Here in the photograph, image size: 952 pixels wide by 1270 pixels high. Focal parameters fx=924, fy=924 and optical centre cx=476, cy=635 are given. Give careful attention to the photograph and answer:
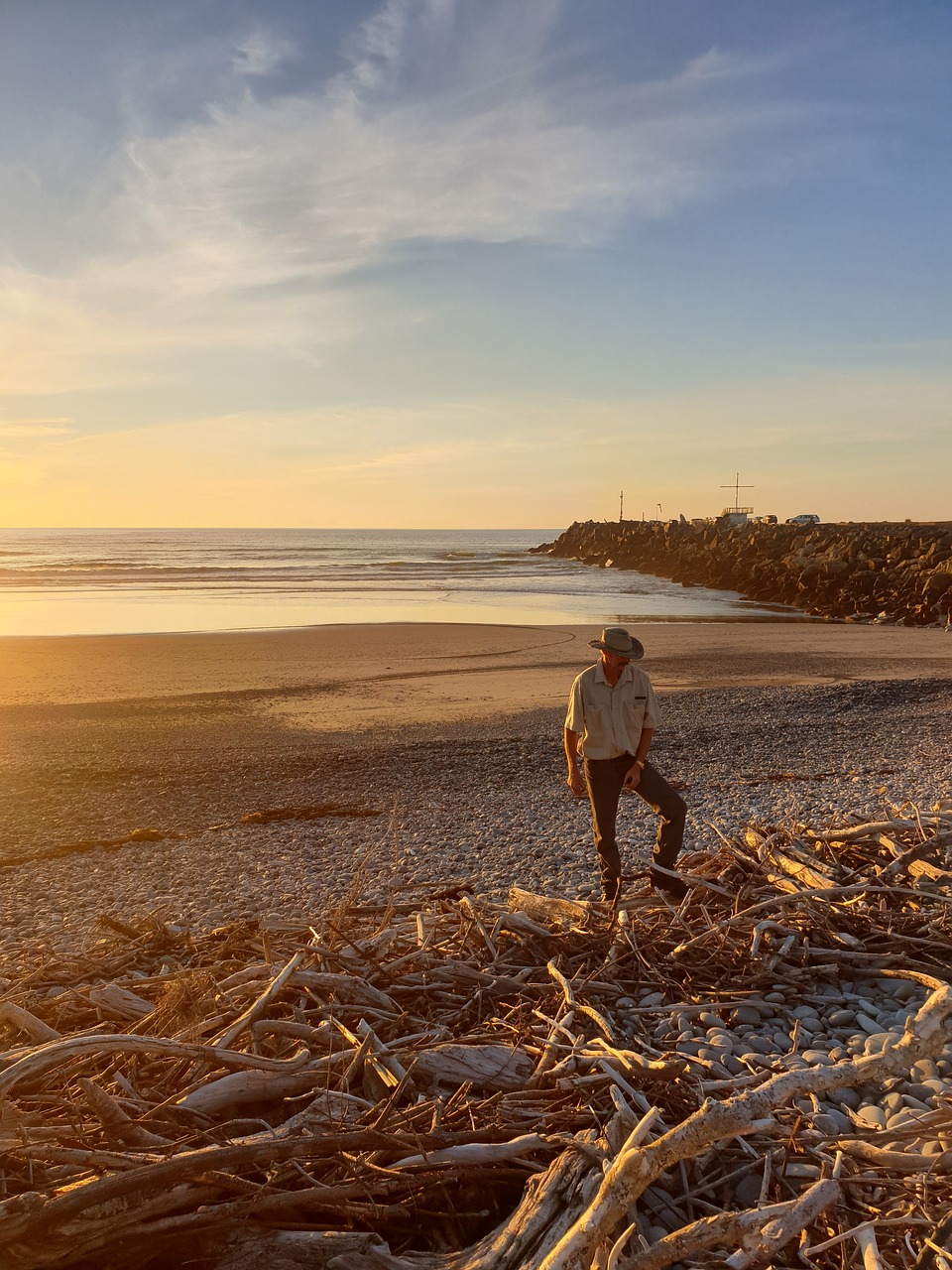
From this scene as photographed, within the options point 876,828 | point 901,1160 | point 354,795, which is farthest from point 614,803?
point 354,795

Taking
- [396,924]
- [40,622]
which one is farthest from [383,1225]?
[40,622]

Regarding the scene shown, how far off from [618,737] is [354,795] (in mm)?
5682

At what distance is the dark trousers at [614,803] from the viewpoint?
6559 mm

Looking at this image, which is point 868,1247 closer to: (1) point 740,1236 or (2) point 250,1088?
(1) point 740,1236

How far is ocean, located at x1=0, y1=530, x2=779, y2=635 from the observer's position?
104ft

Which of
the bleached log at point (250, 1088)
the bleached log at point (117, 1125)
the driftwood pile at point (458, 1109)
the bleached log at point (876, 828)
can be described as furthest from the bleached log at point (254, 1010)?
the bleached log at point (876, 828)

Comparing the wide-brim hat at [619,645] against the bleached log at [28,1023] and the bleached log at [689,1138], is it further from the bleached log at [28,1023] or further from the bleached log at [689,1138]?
Result: the bleached log at [28,1023]

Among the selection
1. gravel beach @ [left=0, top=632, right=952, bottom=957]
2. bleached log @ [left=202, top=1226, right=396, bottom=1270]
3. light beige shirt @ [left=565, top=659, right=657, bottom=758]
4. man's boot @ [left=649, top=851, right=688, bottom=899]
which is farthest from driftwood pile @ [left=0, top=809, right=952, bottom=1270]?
gravel beach @ [left=0, top=632, right=952, bottom=957]

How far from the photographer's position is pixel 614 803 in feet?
22.2

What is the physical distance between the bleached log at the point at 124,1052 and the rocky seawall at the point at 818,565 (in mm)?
30573

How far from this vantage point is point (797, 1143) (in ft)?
10.1

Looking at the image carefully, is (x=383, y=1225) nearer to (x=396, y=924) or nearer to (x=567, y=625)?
(x=396, y=924)

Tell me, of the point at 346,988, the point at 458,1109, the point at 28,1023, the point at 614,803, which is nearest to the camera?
the point at 458,1109

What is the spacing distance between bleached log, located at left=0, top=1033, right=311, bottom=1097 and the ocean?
25.8m
